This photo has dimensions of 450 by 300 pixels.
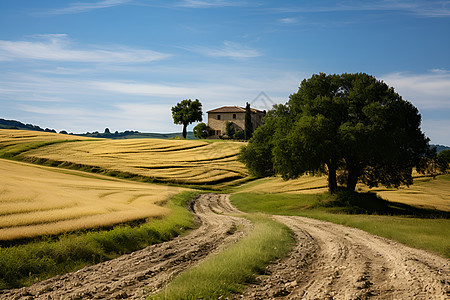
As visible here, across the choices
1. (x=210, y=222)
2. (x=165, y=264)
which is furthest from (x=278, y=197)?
(x=165, y=264)

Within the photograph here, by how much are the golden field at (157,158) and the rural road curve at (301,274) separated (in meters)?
40.7

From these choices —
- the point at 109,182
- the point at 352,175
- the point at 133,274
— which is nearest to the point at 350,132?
the point at 352,175

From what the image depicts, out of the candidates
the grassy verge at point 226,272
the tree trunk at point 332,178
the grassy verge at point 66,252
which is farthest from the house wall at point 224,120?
the grassy verge at point 226,272

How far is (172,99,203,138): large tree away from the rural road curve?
342 feet

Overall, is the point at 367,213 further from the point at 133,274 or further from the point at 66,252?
the point at 66,252

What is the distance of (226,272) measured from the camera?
10.2 meters

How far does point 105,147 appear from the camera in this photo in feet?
270

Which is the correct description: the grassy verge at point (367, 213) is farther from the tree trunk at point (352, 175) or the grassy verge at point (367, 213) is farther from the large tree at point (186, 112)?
the large tree at point (186, 112)

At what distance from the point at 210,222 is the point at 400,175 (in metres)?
25.8

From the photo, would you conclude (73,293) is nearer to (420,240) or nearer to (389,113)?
(420,240)

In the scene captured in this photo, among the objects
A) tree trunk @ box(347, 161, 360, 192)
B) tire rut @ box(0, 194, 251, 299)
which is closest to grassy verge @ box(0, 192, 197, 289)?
tire rut @ box(0, 194, 251, 299)

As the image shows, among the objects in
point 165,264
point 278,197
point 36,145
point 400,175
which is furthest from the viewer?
point 36,145

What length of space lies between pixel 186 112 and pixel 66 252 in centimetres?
10881

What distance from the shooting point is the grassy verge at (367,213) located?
1898cm
